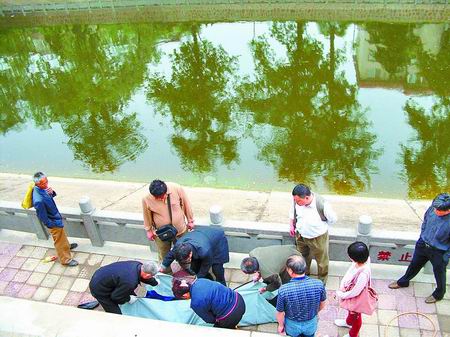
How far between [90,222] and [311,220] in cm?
337

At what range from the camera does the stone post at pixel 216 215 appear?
604 cm

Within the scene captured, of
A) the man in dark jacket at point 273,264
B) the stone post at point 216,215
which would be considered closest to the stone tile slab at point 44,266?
the stone post at point 216,215

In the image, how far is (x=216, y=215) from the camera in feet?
19.9

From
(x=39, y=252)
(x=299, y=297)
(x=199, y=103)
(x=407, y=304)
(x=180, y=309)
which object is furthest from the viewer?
(x=199, y=103)

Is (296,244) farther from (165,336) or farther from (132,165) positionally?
(132,165)

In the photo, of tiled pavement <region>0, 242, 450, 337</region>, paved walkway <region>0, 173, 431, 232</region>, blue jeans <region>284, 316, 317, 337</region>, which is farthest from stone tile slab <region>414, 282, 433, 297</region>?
paved walkway <region>0, 173, 431, 232</region>

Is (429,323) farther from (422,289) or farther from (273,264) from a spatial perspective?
(273,264)

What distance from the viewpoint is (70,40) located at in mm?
22297

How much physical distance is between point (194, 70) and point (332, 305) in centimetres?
1296

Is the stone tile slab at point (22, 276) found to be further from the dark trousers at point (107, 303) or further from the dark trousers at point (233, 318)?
the dark trousers at point (233, 318)

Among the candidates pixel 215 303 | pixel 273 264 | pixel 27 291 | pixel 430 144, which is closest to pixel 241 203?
pixel 273 264

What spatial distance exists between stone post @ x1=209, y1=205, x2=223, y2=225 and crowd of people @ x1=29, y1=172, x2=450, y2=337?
30 centimetres

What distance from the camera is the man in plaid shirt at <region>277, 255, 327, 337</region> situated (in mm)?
4090

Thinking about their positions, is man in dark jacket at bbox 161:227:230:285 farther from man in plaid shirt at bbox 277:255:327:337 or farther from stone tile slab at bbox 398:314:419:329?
stone tile slab at bbox 398:314:419:329
